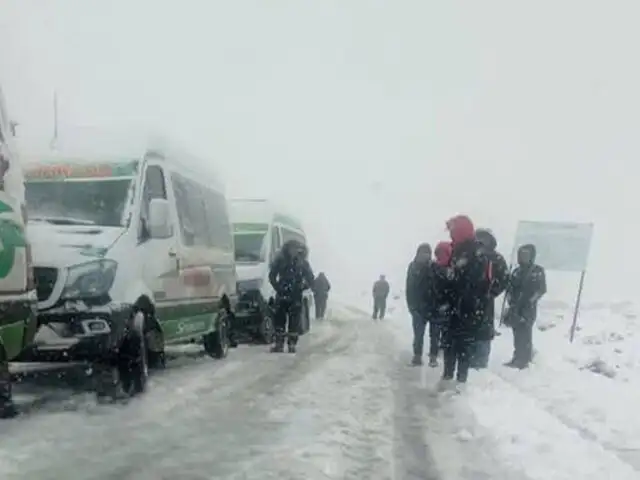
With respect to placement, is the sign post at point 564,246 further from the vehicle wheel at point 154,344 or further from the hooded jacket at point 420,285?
the vehicle wheel at point 154,344

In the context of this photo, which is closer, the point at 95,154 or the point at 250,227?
the point at 95,154

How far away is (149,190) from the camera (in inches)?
359

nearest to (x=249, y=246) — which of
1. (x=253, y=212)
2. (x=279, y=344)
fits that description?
(x=253, y=212)

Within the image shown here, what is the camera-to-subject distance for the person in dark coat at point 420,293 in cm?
1221

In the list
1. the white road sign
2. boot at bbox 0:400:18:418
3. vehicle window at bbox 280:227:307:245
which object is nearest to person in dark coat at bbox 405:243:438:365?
the white road sign

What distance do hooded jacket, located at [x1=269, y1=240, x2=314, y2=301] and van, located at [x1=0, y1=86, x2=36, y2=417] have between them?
7059 mm

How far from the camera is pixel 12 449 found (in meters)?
5.67

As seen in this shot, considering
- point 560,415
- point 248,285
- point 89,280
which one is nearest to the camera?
point 89,280

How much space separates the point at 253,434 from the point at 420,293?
641 cm

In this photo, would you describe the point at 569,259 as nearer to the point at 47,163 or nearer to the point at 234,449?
the point at 47,163

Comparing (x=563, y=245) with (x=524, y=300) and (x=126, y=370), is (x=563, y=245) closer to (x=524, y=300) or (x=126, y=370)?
(x=524, y=300)

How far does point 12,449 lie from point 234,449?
1.41m

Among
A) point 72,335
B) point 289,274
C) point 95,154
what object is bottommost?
point 289,274

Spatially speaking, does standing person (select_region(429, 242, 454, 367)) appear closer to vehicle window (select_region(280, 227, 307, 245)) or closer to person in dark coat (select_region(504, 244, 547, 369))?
person in dark coat (select_region(504, 244, 547, 369))
